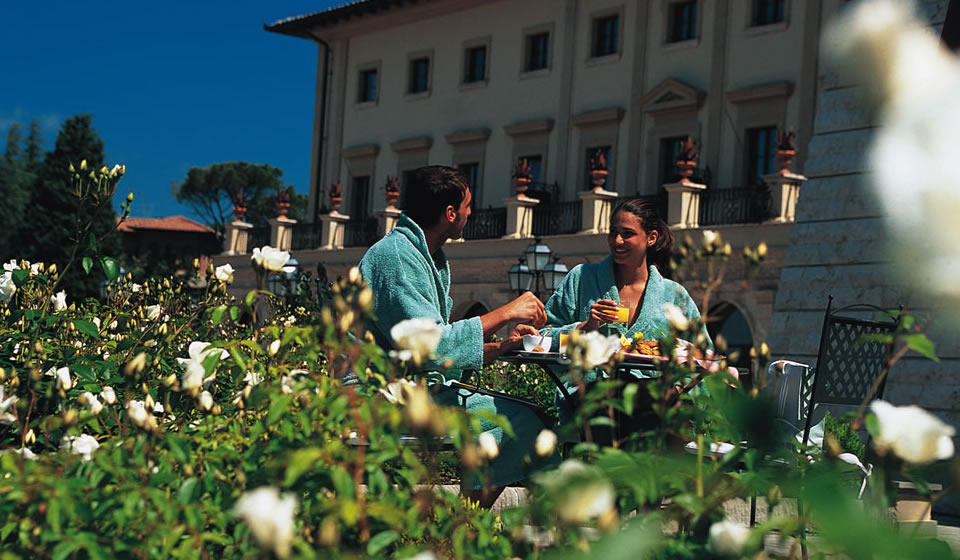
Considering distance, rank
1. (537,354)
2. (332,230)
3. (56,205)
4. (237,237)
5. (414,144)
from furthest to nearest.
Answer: (56,205), (237,237), (414,144), (332,230), (537,354)

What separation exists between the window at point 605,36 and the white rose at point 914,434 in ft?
78.8

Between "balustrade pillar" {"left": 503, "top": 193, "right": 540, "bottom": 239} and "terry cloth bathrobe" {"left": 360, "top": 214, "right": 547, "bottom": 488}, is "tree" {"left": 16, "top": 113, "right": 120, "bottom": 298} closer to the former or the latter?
"balustrade pillar" {"left": 503, "top": 193, "right": 540, "bottom": 239}

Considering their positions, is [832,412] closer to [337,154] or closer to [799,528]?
[799,528]

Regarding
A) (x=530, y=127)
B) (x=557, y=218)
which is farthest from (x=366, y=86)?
(x=557, y=218)

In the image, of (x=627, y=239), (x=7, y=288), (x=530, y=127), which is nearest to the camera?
(x=7, y=288)

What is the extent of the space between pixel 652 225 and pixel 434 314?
1431 mm

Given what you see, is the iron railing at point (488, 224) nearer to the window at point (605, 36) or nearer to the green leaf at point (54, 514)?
the window at point (605, 36)

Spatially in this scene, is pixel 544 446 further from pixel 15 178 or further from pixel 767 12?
pixel 15 178

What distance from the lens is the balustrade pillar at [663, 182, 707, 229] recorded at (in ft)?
65.2

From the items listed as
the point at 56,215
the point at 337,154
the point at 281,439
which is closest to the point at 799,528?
the point at 281,439

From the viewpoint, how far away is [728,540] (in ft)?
3.80

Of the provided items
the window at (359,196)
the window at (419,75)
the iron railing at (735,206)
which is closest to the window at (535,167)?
the window at (419,75)

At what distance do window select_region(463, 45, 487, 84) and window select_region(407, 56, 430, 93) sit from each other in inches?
54.6

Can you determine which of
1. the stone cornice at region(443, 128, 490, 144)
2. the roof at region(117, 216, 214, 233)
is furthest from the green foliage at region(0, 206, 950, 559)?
the roof at region(117, 216, 214, 233)
